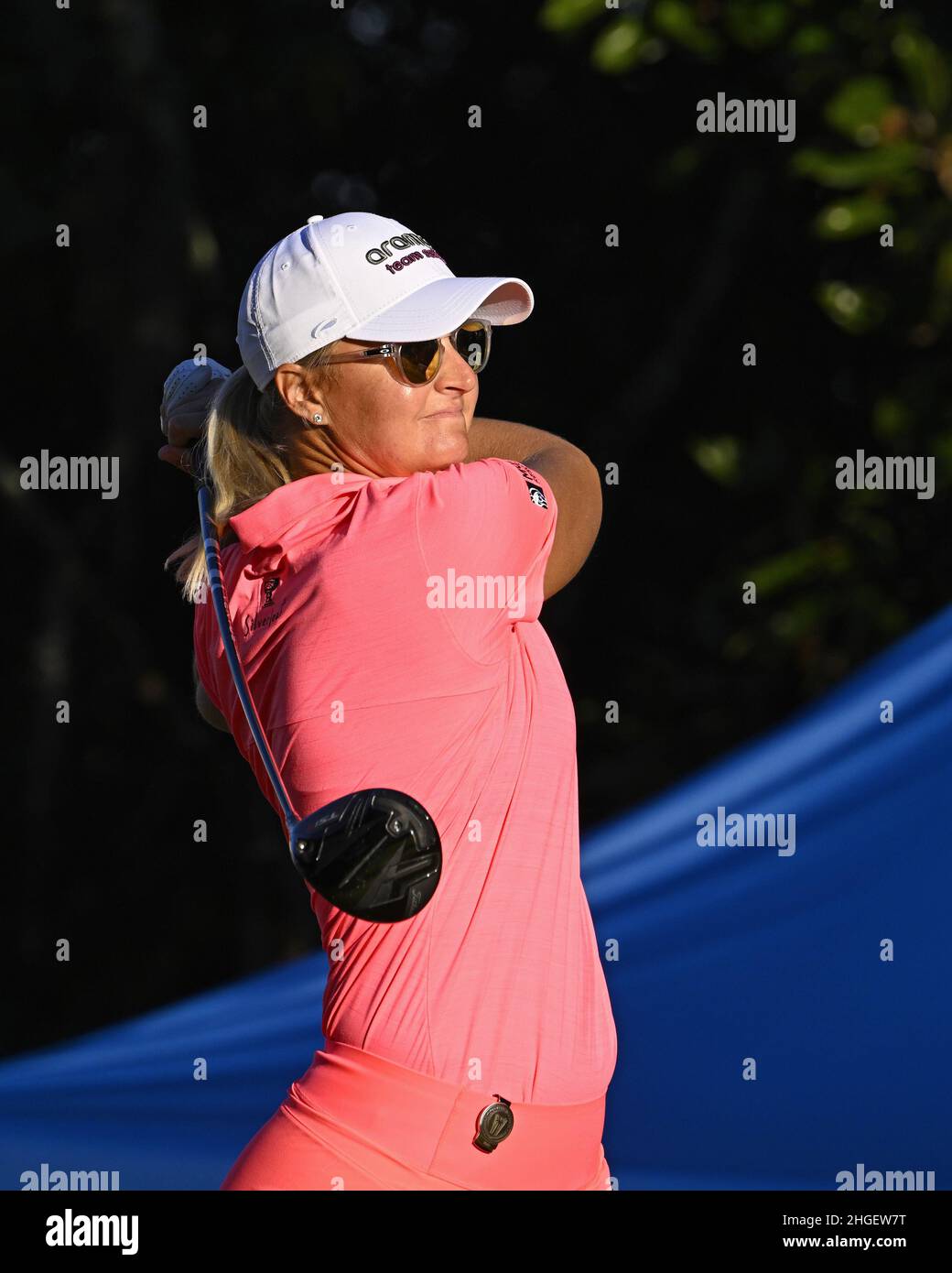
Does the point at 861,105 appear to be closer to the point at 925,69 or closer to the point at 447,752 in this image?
the point at 925,69

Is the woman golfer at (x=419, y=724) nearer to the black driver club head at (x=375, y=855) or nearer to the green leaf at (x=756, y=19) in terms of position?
the black driver club head at (x=375, y=855)

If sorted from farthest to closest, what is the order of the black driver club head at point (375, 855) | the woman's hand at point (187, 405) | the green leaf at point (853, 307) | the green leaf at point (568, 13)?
the green leaf at point (853, 307) → the green leaf at point (568, 13) → the woman's hand at point (187, 405) → the black driver club head at point (375, 855)

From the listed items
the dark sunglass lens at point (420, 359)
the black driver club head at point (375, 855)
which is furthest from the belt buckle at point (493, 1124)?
the dark sunglass lens at point (420, 359)

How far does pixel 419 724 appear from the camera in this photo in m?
1.55

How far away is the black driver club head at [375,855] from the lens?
140cm

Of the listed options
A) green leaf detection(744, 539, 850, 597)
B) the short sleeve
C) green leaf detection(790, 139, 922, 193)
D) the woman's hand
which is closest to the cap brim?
the short sleeve

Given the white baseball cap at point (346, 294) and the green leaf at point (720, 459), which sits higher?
the green leaf at point (720, 459)

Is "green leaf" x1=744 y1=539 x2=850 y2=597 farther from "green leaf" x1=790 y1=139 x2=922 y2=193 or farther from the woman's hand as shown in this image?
the woman's hand

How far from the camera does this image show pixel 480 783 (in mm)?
1564

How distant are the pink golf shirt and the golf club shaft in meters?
0.02

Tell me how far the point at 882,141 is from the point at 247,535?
228 cm

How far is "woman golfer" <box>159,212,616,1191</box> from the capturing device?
1528 millimetres

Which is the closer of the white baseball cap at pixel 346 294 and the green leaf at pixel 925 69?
the white baseball cap at pixel 346 294

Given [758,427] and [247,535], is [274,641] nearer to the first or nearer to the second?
[247,535]
